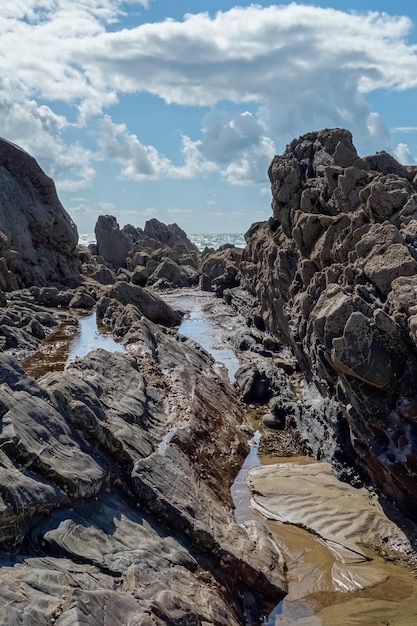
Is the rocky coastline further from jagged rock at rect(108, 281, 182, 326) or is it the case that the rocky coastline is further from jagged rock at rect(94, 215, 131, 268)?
jagged rock at rect(94, 215, 131, 268)

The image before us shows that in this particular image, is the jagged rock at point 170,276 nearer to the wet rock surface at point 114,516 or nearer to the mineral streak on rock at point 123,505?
the mineral streak on rock at point 123,505

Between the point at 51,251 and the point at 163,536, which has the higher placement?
the point at 51,251

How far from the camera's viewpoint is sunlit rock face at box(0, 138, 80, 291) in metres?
68.5

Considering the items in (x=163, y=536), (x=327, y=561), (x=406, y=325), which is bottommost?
(x=327, y=561)

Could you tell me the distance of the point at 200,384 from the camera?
3234 cm

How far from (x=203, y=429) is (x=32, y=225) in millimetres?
54933

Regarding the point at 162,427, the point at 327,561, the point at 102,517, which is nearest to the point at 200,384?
the point at 162,427

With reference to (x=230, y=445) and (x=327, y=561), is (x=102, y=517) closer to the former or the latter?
(x=327, y=561)

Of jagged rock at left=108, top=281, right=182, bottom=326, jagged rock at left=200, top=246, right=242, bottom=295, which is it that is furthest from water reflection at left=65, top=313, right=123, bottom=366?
jagged rock at left=200, top=246, right=242, bottom=295

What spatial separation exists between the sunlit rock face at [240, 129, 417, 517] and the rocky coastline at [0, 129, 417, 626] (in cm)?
7

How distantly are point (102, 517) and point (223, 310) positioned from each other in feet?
193

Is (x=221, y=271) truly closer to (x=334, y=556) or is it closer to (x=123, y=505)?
(x=334, y=556)

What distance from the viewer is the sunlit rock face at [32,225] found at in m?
68.5

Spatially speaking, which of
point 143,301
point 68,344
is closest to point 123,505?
point 68,344
